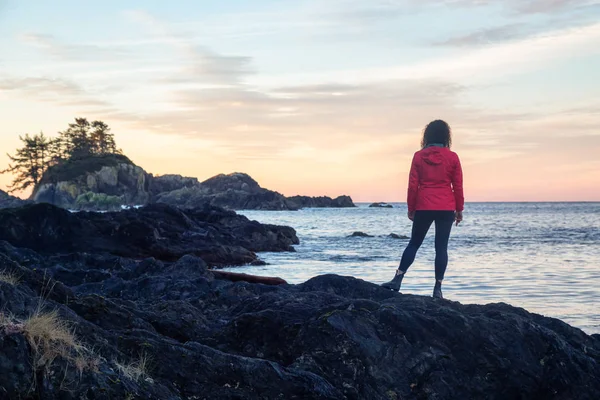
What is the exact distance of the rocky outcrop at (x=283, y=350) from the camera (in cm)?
372

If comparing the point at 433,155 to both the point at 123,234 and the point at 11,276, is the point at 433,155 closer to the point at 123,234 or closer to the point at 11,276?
the point at 11,276

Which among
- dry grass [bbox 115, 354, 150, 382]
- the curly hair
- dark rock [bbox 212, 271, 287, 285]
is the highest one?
the curly hair

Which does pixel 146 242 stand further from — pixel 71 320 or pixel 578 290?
pixel 71 320

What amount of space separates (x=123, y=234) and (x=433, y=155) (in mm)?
13161

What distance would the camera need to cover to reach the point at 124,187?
11169 centimetres

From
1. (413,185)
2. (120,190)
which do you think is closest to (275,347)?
(413,185)

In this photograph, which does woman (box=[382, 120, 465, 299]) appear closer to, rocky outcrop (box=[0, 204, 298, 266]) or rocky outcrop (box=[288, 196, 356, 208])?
rocky outcrop (box=[0, 204, 298, 266])

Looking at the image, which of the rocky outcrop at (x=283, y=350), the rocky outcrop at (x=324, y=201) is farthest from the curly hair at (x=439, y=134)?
the rocky outcrop at (x=324, y=201)

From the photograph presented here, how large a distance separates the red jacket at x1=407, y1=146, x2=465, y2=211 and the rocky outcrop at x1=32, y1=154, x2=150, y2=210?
88.6 meters

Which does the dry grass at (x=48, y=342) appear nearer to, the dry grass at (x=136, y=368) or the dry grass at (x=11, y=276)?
the dry grass at (x=136, y=368)

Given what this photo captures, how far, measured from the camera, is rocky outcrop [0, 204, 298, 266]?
1750cm

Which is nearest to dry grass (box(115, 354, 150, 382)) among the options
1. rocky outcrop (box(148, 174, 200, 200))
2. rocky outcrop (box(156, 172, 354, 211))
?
rocky outcrop (box(156, 172, 354, 211))

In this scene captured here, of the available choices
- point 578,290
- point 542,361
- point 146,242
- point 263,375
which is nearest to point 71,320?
point 263,375

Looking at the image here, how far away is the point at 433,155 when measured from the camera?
892 cm
